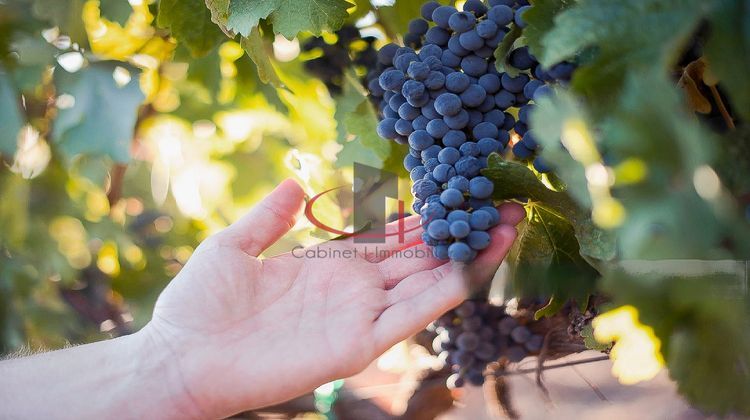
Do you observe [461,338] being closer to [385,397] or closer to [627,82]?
[385,397]

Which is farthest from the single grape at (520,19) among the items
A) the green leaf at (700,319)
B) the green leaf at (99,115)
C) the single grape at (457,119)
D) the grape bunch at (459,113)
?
the green leaf at (99,115)

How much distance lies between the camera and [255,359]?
97 centimetres

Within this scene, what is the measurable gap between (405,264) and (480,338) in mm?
258

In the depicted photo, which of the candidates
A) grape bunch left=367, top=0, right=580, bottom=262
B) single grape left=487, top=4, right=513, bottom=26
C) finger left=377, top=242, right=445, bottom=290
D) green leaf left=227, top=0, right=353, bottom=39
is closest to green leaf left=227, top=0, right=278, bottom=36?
green leaf left=227, top=0, right=353, bottom=39

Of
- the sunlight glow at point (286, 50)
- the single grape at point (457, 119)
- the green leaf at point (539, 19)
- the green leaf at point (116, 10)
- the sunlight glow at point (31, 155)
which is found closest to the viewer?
the green leaf at point (539, 19)

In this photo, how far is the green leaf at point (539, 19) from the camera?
717 millimetres

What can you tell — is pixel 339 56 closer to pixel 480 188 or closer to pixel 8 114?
pixel 480 188

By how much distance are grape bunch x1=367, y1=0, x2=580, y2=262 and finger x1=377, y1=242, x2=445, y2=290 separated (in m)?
0.12

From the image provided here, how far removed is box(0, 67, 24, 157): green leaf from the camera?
4.37ft

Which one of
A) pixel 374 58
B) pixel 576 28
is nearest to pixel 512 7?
pixel 576 28

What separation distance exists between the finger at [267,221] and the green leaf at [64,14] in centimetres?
51

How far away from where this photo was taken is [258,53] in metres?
0.94

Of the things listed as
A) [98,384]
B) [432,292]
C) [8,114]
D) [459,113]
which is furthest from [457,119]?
[8,114]

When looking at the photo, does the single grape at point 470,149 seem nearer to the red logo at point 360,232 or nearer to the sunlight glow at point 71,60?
the red logo at point 360,232
